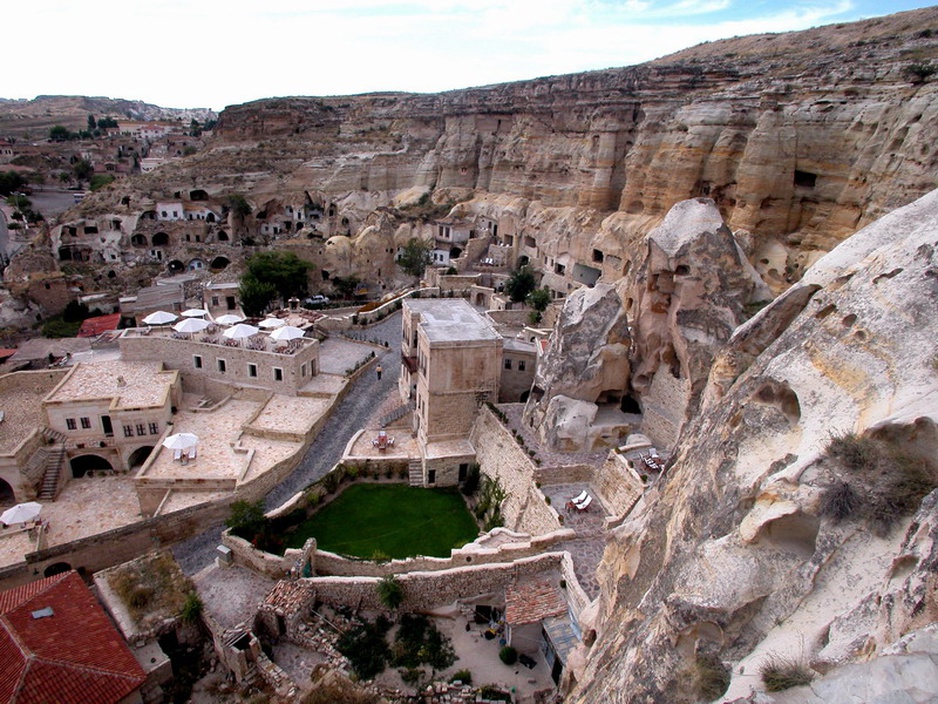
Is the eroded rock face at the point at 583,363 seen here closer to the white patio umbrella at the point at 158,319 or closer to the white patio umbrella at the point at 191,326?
the white patio umbrella at the point at 191,326

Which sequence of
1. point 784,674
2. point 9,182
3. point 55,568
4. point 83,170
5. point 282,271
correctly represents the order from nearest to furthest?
point 784,674 < point 55,568 < point 282,271 < point 9,182 < point 83,170

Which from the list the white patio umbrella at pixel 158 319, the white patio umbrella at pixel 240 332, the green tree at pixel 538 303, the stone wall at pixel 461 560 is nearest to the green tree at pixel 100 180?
the white patio umbrella at pixel 158 319

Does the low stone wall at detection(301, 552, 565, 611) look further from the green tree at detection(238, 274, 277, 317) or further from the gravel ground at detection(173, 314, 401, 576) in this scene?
the green tree at detection(238, 274, 277, 317)

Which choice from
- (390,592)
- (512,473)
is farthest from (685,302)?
(390,592)

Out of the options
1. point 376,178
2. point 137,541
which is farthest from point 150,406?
point 376,178

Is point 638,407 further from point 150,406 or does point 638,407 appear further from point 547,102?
point 547,102

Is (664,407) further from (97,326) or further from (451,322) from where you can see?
(97,326)

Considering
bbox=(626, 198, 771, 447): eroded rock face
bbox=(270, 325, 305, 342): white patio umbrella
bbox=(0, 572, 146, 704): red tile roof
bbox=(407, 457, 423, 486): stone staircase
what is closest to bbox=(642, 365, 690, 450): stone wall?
bbox=(626, 198, 771, 447): eroded rock face
